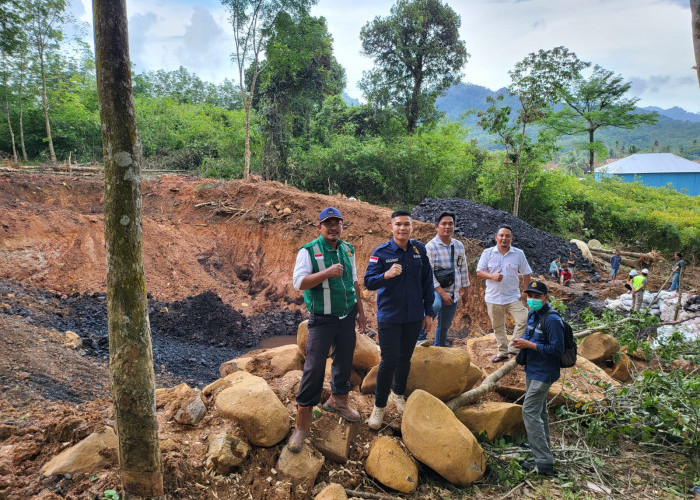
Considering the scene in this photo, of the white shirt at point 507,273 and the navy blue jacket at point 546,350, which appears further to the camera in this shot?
the white shirt at point 507,273

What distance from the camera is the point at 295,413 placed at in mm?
3229

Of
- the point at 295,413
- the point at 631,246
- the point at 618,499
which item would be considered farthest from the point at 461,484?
the point at 631,246

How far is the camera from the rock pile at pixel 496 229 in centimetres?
1053

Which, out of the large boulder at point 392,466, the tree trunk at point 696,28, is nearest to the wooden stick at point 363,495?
the large boulder at point 392,466

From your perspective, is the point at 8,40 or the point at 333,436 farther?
the point at 8,40

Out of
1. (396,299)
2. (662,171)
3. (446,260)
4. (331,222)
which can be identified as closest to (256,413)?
(396,299)

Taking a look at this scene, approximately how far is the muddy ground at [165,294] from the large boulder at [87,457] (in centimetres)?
5

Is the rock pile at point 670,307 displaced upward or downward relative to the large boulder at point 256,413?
downward

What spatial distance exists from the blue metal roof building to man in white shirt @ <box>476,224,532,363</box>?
37.2m

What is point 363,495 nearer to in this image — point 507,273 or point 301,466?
point 301,466

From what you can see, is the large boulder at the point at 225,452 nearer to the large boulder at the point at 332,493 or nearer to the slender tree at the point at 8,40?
the large boulder at the point at 332,493

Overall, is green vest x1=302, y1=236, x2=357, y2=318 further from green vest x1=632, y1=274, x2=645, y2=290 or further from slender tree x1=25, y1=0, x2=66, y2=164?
slender tree x1=25, y1=0, x2=66, y2=164

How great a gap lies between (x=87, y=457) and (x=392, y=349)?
2.17 meters

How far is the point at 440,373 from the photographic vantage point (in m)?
3.61
